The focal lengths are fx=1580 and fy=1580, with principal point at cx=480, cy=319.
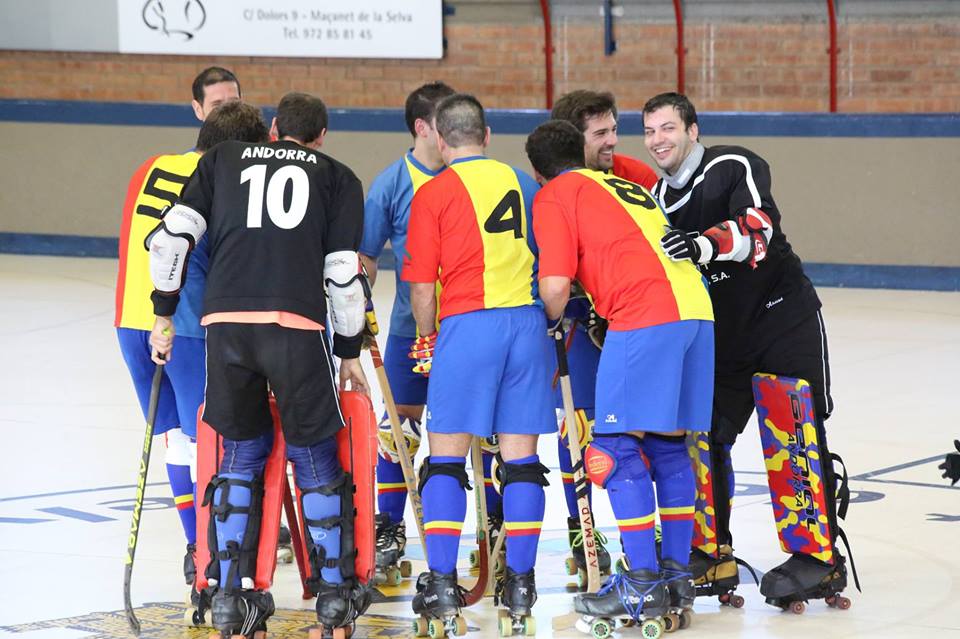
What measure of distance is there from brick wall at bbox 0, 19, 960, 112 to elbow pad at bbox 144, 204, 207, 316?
970 centimetres

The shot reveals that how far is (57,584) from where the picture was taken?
550cm

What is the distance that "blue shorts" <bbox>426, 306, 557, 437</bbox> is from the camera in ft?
16.4

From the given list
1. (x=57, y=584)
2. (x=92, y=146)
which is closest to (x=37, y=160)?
(x=92, y=146)

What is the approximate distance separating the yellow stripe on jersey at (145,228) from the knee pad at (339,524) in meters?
0.91

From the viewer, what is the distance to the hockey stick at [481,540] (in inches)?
210

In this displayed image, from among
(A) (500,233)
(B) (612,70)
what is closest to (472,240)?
(A) (500,233)

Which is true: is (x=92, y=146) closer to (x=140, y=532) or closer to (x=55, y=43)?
(x=55, y=43)

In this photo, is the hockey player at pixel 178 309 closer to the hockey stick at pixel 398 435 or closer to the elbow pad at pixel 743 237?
the hockey stick at pixel 398 435

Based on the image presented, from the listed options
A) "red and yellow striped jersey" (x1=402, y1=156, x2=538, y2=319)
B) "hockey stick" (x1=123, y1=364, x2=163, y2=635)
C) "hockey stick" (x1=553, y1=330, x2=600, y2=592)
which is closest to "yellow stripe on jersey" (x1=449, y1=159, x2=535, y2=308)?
"red and yellow striped jersey" (x1=402, y1=156, x2=538, y2=319)

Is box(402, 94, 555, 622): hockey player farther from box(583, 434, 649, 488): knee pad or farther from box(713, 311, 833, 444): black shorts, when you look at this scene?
box(713, 311, 833, 444): black shorts

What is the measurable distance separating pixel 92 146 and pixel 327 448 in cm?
1059

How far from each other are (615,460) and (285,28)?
10733mm

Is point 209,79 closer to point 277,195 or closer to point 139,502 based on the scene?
point 277,195

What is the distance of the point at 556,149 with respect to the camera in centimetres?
516
